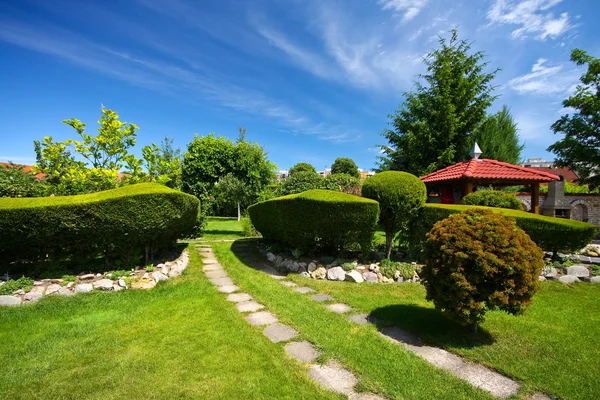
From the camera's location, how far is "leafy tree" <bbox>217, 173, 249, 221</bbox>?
14.8 metres

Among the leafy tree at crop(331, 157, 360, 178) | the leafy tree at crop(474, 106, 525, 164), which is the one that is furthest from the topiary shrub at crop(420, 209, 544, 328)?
the leafy tree at crop(331, 157, 360, 178)

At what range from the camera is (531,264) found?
3.32 meters

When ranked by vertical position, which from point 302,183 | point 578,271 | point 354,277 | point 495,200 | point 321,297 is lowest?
point 321,297

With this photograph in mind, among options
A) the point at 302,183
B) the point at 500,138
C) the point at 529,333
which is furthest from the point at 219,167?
the point at 500,138

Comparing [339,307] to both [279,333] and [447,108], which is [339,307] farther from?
[447,108]

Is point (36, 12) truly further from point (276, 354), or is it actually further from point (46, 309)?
point (276, 354)

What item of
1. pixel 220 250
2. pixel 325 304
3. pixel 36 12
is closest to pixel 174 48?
pixel 36 12

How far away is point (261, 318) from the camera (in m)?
4.13

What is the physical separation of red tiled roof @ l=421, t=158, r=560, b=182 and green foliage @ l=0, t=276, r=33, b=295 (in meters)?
12.4

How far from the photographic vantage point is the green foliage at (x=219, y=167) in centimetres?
1524

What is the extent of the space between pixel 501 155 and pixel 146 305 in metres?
20.6

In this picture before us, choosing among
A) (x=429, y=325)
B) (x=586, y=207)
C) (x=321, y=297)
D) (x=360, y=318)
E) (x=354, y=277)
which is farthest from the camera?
(x=586, y=207)

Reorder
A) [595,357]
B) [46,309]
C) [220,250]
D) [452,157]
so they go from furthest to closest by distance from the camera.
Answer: [452,157], [220,250], [46,309], [595,357]

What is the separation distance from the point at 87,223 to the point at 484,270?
6719mm
